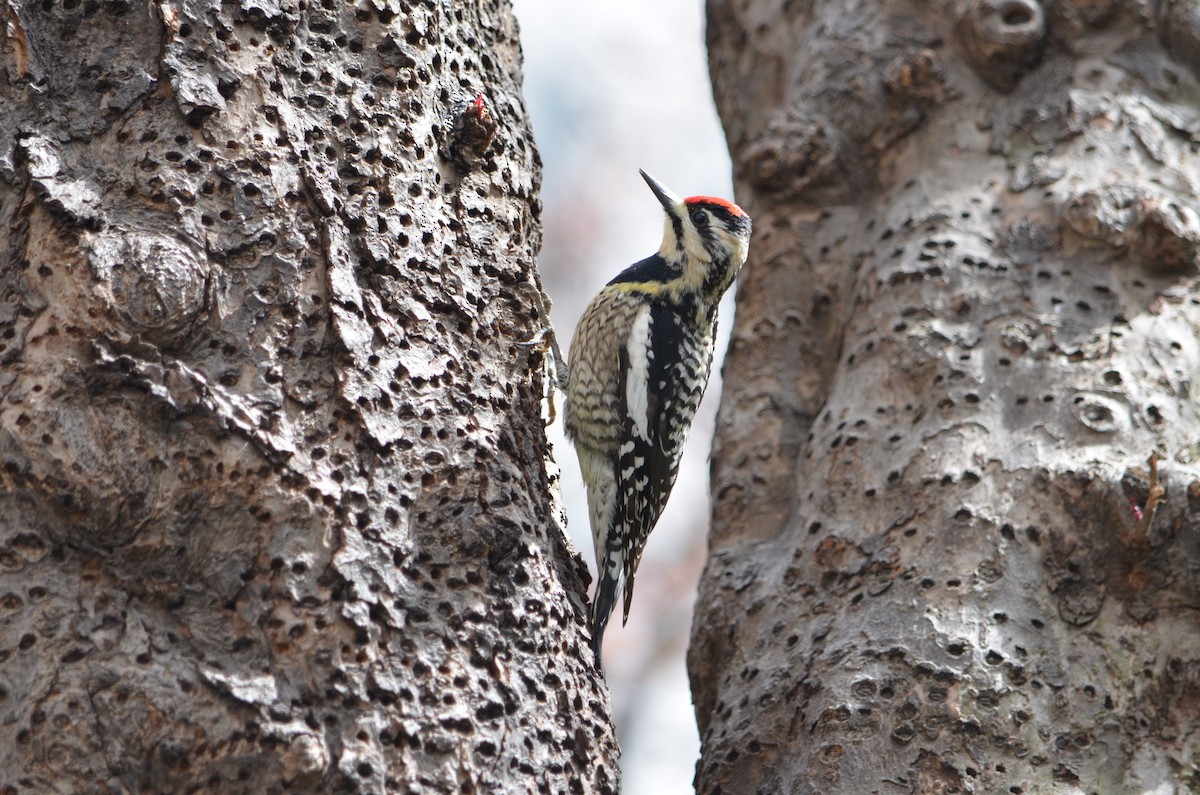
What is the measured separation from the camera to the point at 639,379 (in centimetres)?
404

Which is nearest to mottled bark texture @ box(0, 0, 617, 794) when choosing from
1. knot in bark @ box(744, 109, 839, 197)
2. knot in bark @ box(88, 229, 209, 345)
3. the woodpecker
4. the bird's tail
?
knot in bark @ box(88, 229, 209, 345)

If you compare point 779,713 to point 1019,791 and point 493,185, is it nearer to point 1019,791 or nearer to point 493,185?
point 1019,791

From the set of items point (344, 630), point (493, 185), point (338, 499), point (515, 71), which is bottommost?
point (344, 630)

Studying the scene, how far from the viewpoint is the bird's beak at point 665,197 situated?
4539 millimetres

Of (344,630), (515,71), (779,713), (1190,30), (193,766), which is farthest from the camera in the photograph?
(1190,30)

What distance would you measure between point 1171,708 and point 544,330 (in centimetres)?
165

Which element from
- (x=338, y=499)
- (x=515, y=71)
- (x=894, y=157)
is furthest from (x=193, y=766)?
(x=894, y=157)

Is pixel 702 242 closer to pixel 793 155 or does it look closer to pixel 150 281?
pixel 793 155

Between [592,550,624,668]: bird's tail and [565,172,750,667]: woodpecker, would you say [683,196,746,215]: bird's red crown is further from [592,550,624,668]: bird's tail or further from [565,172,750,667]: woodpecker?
[592,550,624,668]: bird's tail

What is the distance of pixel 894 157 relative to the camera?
371 centimetres

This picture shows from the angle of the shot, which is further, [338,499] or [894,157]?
[894,157]

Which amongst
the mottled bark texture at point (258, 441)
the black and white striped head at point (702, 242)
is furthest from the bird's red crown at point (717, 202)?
the mottled bark texture at point (258, 441)

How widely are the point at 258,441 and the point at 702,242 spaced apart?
100 inches

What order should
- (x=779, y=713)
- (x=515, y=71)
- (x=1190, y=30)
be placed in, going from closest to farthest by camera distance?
(x=779, y=713), (x=515, y=71), (x=1190, y=30)
